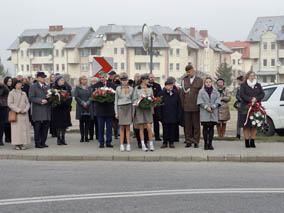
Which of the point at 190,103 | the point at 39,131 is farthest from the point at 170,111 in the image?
the point at 39,131

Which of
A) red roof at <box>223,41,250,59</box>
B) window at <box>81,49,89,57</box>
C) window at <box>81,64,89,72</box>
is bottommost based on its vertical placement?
Result: window at <box>81,64,89,72</box>

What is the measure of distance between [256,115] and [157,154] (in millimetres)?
2984

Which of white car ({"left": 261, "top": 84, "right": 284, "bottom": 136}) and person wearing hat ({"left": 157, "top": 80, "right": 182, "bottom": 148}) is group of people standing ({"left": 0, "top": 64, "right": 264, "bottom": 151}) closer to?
person wearing hat ({"left": 157, "top": 80, "right": 182, "bottom": 148})

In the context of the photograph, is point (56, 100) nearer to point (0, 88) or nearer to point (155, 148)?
point (0, 88)

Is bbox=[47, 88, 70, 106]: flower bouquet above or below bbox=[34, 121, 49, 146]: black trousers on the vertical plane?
above

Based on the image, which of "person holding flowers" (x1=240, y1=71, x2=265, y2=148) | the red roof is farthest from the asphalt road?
the red roof

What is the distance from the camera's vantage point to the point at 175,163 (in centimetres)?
1209

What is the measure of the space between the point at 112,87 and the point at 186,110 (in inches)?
92.5

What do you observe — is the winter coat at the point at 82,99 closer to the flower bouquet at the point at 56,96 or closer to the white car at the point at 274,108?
the flower bouquet at the point at 56,96

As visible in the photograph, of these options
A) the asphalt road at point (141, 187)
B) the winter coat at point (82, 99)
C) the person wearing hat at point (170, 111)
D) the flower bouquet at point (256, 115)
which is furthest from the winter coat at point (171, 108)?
the winter coat at point (82, 99)

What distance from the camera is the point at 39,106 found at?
14.4m

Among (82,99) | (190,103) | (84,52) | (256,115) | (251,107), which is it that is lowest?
(256,115)

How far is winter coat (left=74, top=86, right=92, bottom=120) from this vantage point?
15586 millimetres

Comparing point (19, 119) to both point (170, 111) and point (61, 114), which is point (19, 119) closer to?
point (61, 114)
